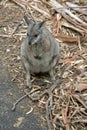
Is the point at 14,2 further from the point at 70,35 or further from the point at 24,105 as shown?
the point at 24,105

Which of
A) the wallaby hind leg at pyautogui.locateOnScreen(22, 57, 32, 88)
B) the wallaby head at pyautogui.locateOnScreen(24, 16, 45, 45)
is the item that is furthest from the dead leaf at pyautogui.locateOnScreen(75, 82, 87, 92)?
the wallaby head at pyautogui.locateOnScreen(24, 16, 45, 45)

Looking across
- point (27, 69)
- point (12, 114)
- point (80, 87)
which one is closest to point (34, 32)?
point (27, 69)

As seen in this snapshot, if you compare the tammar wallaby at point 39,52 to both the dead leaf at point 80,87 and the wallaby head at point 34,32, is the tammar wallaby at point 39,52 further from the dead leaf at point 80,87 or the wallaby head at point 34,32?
the dead leaf at point 80,87

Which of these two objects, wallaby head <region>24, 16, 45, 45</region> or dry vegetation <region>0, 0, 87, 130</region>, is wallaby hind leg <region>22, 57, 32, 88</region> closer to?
dry vegetation <region>0, 0, 87, 130</region>

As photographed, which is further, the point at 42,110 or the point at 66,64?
the point at 66,64

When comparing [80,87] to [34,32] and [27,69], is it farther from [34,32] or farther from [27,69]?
[34,32]

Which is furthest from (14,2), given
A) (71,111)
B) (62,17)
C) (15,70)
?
(71,111)
